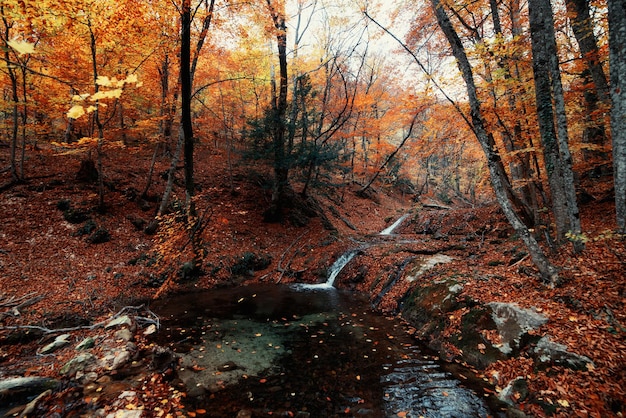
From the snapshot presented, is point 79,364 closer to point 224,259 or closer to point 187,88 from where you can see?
point 224,259

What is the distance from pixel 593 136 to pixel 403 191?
2220 centimetres

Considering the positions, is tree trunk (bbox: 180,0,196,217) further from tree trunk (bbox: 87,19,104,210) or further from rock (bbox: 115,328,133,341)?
tree trunk (bbox: 87,19,104,210)

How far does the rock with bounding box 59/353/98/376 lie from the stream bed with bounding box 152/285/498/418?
4.34 ft

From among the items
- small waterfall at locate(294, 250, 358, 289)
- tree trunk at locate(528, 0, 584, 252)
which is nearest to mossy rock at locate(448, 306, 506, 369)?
tree trunk at locate(528, 0, 584, 252)

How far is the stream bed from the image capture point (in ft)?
14.4

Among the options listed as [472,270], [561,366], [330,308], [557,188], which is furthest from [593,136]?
[330,308]

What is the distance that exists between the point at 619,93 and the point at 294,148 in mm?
11487

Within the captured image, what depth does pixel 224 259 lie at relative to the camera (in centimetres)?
1154

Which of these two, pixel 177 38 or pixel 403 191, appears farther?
pixel 403 191

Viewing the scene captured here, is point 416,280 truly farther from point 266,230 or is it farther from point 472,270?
point 266,230

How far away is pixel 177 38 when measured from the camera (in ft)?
37.5

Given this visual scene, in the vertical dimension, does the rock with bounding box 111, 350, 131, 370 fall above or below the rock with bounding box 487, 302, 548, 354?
below

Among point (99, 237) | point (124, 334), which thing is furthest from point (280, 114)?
point (124, 334)

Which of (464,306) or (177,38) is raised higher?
(177,38)
